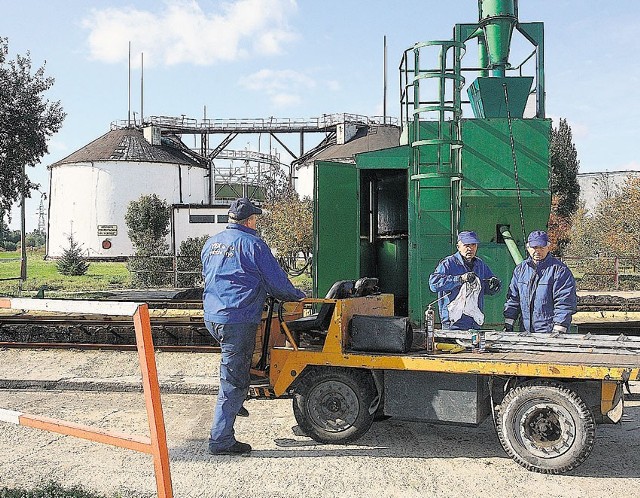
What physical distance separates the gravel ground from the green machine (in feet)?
8.31

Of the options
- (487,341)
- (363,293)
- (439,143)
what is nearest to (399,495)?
(487,341)

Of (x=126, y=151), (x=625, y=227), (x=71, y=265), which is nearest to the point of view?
(x=625, y=227)

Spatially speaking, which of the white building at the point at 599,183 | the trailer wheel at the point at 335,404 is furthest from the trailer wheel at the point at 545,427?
the white building at the point at 599,183

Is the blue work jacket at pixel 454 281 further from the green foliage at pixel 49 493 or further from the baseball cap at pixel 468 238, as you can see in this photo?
the green foliage at pixel 49 493

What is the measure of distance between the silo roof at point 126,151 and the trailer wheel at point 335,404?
42.6 meters

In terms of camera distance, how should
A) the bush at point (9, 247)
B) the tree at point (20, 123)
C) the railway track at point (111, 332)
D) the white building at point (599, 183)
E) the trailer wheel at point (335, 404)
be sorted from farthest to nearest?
the bush at point (9, 247) → the white building at point (599, 183) → the tree at point (20, 123) → the railway track at point (111, 332) → the trailer wheel at point (335, 404)

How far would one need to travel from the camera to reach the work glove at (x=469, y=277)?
655 centimetres

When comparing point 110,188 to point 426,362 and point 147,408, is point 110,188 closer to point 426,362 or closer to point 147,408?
point 426,362

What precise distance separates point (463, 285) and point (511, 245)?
1.74m

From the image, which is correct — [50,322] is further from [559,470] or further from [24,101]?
[24,101]

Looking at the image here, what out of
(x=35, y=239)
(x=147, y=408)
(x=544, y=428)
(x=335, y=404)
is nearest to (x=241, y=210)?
(x=335, y=404)

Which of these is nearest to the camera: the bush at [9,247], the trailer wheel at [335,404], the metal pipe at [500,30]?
the trailer wheel at [335,404]

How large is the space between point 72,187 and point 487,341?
46310 mm

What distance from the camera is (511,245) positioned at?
317 inches
